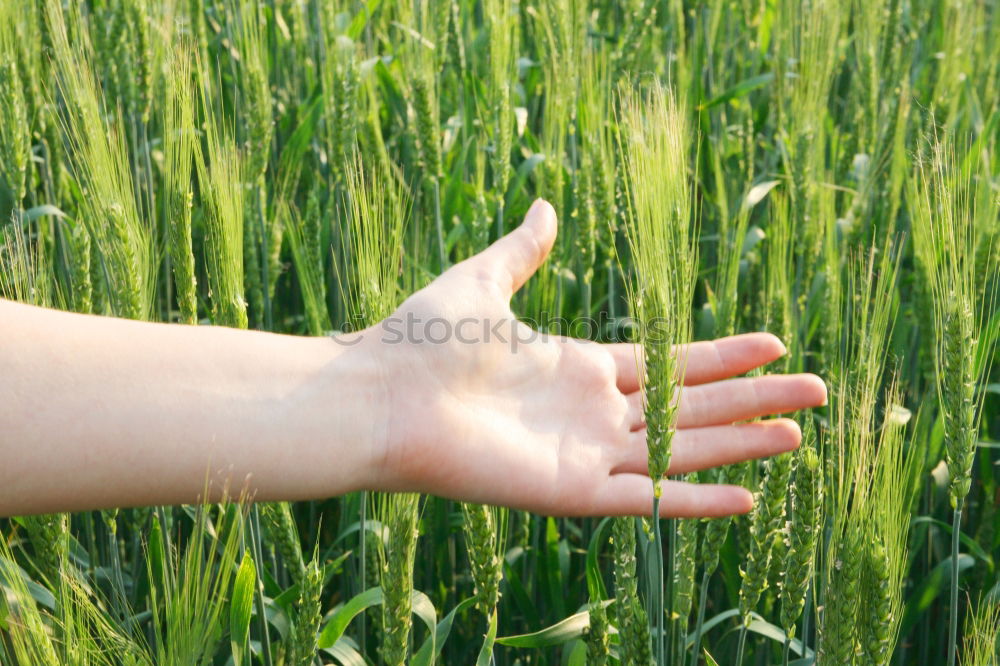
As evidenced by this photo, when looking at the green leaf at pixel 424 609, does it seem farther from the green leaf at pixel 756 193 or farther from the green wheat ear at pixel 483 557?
the green leaf at pixel 756 193

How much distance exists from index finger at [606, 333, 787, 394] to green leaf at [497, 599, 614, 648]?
395mm

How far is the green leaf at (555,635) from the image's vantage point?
57.6 inches

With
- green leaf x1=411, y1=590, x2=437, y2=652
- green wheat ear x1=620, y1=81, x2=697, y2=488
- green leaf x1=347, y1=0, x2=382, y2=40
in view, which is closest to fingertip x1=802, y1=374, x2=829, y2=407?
green wheat ear x1=620, y1=81, x2=697, y2=488

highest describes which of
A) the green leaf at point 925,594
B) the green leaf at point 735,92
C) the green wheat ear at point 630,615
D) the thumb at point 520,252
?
the green leaf at point 735,92

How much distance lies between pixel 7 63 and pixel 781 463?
61.2 inches

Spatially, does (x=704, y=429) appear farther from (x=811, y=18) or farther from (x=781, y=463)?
(x=811, y=18)

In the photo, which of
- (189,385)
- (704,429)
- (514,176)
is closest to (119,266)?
(189,385)

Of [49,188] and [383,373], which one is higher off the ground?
[49,188]

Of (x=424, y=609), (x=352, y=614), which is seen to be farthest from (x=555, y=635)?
(x=352, y=614)

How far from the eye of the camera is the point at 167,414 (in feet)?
4.36

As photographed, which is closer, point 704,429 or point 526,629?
point 704,429

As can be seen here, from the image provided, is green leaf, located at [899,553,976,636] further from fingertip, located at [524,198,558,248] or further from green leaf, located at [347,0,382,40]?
green leaf, located at [347,0,382,40]

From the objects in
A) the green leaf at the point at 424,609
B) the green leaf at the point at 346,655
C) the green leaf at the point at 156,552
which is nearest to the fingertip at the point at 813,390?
the green leaf at the point at 424,609

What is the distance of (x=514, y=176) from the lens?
7.80 feet
